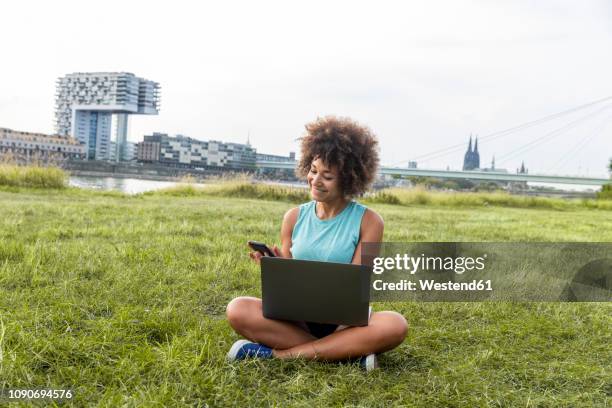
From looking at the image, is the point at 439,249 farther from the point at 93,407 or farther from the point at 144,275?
the point at 93,407

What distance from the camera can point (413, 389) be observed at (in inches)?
79.6

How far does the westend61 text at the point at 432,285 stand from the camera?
142 inches

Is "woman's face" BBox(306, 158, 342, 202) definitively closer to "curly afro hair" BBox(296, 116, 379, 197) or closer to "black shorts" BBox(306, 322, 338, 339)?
"curly afro hair" BBox(296, 116, 379, 197)

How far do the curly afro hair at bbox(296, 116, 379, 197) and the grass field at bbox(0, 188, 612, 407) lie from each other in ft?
2.44

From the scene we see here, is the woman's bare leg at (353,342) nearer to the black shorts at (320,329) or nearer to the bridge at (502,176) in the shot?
the black shorts at (320,329)

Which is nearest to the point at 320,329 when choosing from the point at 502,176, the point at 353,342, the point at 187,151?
the point at 353,342

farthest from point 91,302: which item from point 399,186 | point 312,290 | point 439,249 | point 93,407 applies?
point 399,186

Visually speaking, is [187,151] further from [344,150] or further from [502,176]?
[344,150]

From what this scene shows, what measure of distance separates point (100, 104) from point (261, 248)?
93.0 m

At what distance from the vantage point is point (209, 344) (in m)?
2.19

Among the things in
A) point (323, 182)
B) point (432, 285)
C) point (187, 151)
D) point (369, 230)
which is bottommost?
point (432, 285)

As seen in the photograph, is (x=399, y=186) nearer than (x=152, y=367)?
No

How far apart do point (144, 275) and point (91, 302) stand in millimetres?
644

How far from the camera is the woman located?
2.17 meters
